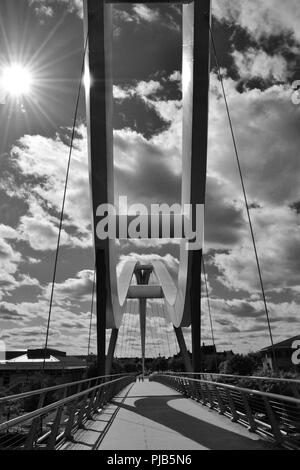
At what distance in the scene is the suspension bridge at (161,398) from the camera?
5.62 metres

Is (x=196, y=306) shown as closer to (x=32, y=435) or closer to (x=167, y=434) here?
(x=167, y=434)

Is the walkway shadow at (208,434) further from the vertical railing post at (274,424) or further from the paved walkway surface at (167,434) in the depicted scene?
the vertical railing post at (274,424)

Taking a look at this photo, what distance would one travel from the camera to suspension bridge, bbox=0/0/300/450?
5.62 meters

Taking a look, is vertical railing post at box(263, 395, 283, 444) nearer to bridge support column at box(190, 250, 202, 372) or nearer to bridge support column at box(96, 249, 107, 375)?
bridge support column at box(190, 250, 202, 372)

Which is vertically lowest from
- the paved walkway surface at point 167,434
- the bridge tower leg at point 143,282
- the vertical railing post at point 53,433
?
the paved walkway surface at point 167,434

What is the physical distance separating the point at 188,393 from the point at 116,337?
17.2 m

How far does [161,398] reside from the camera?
15773 millimetres

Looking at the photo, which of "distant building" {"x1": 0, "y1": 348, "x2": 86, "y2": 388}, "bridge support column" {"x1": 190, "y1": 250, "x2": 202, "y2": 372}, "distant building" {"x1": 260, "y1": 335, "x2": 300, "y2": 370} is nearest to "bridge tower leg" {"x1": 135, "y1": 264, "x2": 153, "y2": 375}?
"distant building" {"x1": 0, "y1": 348, "x2": 86, "y2": 388}

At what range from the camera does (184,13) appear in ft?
41.6

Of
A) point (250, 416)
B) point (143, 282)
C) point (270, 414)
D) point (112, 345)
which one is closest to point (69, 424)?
point (250, 416)

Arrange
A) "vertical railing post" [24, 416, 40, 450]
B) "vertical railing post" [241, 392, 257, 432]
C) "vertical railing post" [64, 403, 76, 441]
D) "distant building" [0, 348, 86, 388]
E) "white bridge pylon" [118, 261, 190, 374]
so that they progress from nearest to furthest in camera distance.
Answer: "vertical railing post" [24, 416, 40, 450], "vertical railing post" [64, 403, 76, 441], "vertical railing post" [241, 392, 257, 432], "white bridge pylon" [118, 261, 190, 374], "distant building" [0, 348, 86, 388]

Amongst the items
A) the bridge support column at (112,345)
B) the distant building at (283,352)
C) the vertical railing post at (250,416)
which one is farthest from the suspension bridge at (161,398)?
the distant building at (283,352)
